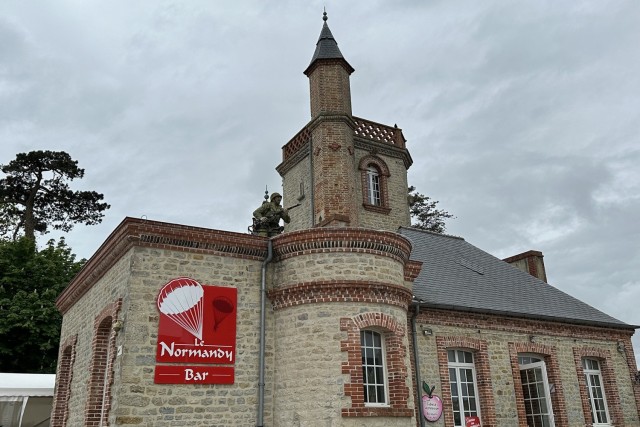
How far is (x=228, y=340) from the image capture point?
10133 millimetres

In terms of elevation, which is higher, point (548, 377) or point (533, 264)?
point (533, 264)

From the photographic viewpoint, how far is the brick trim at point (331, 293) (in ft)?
33.9

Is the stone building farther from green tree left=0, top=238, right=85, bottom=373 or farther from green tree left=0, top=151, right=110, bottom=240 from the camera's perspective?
green tree left=0, top=151, right=110, bottom=240

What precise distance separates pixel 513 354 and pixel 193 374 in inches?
313

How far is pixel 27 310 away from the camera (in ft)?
65.2

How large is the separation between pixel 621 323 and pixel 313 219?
9560 millimetres

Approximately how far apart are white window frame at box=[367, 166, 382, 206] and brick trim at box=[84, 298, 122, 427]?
10.4 metres

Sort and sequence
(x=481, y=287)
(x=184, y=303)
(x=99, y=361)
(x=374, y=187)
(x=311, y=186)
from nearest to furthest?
(x=184, y=303), (x=99, y=361), (x=481, y=287), (x=311, y=186), (x=374, y=187)

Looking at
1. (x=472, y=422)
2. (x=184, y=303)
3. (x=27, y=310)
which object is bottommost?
(x=472, y=422)

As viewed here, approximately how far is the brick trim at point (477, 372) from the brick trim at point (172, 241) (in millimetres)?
4738

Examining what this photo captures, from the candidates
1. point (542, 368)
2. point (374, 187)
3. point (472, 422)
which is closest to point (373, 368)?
point (472, 422)

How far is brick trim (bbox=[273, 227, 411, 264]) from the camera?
10.7m

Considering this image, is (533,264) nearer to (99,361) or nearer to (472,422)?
(472,422)

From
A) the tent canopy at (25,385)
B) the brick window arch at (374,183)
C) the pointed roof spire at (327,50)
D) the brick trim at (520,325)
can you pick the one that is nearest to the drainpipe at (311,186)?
the brick window arch at (374,183)
